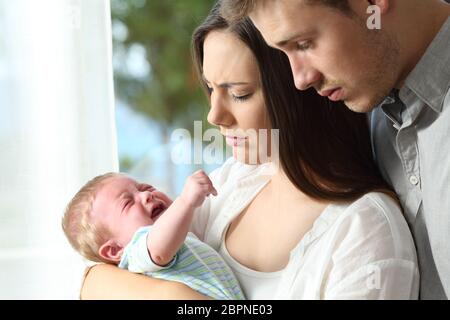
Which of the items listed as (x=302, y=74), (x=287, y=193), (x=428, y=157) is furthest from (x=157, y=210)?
(x=428, y=157)

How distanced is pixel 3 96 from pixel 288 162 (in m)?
0.74

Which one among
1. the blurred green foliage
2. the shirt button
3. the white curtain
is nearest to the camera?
the shirt button

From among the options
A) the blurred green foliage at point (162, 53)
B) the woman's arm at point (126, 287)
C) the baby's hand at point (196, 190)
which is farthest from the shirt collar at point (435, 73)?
the blurred green foliage at point (162, 53)

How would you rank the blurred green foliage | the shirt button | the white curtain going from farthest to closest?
the blurred green foliage < the white curtain < the shirt button

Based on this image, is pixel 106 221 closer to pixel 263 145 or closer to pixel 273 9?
pixel 263 145

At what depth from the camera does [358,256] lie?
1045 mm

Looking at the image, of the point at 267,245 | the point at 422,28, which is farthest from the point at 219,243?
the point at 422,28

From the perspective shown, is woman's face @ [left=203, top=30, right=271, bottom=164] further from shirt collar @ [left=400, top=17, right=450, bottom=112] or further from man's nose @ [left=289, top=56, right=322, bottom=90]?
shirt collar @ [left=400, top=17, right=450, bottom=112]

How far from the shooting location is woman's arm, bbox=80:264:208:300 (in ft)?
3.72

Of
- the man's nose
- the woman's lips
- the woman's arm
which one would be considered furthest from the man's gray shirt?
the woman's arm

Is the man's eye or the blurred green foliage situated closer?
the man's eye

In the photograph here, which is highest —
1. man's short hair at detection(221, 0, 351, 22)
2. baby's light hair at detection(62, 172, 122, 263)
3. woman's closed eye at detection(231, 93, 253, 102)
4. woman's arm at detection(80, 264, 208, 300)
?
man's short hair at detection(221, 0, 351, 22)

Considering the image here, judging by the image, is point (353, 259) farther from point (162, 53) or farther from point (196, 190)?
point (162, 53)

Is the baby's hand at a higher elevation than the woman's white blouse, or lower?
higher
